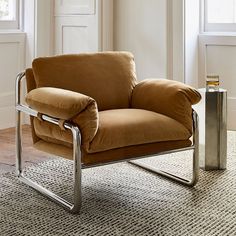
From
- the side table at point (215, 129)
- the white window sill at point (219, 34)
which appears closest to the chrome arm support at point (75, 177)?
the side table at point (215, 129)

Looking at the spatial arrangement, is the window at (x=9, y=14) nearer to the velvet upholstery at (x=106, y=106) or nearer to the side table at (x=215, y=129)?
the velvet upholstery at (x=106, y=106)

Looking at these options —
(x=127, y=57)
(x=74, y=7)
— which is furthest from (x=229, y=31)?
(x=127, y=57)

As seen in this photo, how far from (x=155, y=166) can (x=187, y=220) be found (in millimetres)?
942

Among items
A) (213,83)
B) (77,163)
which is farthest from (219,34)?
(77,163)

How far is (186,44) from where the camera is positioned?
14.6ft

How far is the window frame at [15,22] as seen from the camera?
185 inches

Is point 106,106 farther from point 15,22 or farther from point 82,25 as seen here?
point 15,22

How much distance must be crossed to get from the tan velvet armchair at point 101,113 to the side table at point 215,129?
36 centimetres

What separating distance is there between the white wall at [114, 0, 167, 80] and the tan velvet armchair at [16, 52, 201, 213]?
1209 mm

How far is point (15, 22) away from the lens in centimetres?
479

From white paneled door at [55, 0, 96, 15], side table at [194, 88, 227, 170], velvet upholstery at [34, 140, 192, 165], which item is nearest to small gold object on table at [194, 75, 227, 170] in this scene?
side table at [194, 88, 227, 170]

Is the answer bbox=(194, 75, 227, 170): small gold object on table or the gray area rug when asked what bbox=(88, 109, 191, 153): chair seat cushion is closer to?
the gray area rug

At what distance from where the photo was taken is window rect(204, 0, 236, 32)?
4.61 meters

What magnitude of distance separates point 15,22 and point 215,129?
7.68 ft
